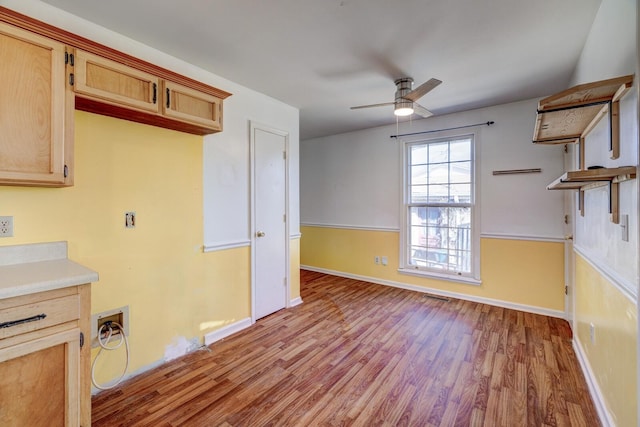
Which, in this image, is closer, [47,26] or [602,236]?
[47,26]

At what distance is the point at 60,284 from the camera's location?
129 centimetres

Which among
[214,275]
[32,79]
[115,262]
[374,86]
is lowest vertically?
[214,275]

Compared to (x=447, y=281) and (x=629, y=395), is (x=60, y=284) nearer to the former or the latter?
(x=629, y=395)

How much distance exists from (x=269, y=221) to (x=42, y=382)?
→ 6.95ft

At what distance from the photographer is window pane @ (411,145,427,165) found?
4.03m

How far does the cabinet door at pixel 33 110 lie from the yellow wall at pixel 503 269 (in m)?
3.77

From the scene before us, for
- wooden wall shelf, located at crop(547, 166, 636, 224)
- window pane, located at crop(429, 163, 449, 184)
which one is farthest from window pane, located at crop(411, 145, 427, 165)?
wooden wall shelf, located at crop(547, 166, 636, 224)

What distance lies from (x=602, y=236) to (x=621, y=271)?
0.40 m

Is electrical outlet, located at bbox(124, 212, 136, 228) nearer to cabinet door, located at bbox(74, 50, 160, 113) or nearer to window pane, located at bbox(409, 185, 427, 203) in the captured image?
cabinet door, located at bbox(74, 50, 160, 113)

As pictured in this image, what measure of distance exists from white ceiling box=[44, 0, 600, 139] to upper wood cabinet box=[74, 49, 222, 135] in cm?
34

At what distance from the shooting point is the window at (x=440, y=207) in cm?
370

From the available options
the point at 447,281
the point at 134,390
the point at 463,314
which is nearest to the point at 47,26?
the point at 134,390

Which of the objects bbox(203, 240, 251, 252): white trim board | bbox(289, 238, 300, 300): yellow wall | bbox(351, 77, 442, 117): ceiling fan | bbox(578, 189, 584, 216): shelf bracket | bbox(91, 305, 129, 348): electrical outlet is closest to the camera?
bbox(91, 305, 129, 348): electrical outlet

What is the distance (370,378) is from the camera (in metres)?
2.06
